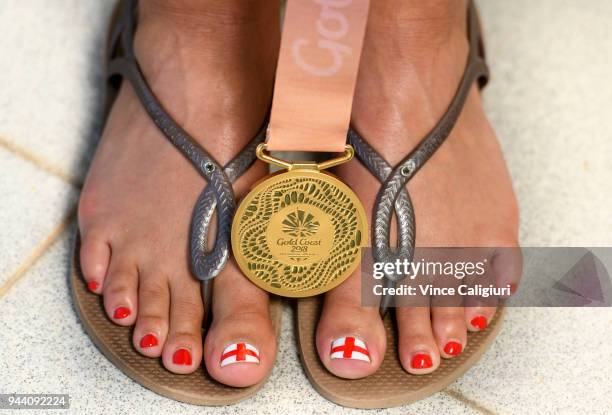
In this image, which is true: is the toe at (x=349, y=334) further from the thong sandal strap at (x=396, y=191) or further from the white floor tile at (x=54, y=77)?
the white floor tile at (x=54, y=77)

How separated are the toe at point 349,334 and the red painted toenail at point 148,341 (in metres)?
0.17

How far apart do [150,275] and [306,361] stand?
0.20 m

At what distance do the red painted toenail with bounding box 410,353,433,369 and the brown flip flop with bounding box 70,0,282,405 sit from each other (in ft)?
0.52

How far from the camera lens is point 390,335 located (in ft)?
2.88

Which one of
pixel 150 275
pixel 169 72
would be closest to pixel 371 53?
pixel 169 72

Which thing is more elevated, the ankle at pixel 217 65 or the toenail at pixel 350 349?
the ankle at pixel 217 65

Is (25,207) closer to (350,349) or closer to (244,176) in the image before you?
(244,176)

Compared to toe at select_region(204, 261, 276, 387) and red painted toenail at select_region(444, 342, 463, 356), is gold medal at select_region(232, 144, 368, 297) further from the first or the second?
red painted toenail at select_region(444, 342, 463, 356)

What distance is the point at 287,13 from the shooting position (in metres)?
0.70

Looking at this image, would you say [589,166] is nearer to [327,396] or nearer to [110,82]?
[327,396]

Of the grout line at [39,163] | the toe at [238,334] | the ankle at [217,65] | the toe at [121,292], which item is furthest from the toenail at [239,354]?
the grout line at [39,163]

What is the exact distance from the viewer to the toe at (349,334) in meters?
0.82

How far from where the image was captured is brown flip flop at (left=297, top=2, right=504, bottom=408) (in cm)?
83

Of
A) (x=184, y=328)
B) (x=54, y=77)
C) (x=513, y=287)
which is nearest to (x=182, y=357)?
(x=184, y=328)
